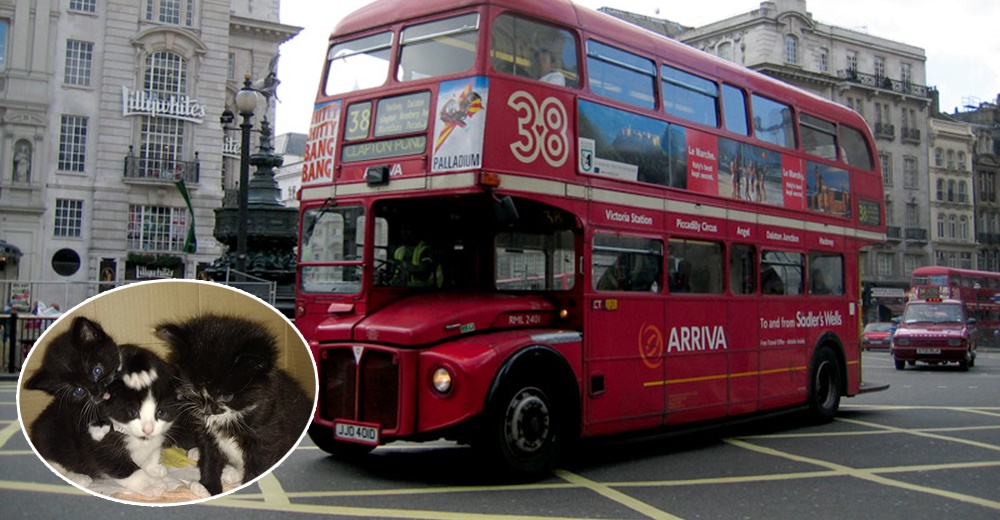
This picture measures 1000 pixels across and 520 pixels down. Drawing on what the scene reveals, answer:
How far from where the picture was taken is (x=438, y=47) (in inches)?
333

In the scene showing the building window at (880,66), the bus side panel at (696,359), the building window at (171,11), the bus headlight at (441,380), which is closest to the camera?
the bus headlight at (441,380)

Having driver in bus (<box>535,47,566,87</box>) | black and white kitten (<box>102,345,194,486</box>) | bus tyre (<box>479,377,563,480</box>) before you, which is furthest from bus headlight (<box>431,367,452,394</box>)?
black and white kitten (<box>102,345,194,486</box>)

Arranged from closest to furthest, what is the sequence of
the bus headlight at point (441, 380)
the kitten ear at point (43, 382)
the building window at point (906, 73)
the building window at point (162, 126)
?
the kitten ear at point (43, 382), the bus headlight at point (441, 380), the building window at point (162, 126), the building window at point (906, 73)

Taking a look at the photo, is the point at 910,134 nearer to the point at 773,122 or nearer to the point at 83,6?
the point at 83,6

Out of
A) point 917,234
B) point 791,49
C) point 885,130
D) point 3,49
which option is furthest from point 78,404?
point 917,234

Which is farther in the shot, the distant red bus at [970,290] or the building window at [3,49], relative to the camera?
the distant red bus at [970,290]

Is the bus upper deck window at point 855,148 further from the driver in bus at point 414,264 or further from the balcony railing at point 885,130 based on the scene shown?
the balcony railing at point 885,130

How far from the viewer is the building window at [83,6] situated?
3991 cm

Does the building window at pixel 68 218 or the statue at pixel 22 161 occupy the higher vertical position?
the statue at pixel 22 161

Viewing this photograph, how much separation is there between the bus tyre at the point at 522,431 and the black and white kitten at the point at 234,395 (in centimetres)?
449

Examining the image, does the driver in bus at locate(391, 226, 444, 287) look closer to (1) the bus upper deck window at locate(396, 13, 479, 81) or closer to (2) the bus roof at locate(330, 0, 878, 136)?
(1) the bus upper deck window at locate(396, 13, 479, 81)

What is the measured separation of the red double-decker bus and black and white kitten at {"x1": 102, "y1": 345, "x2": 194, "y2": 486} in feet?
15.0

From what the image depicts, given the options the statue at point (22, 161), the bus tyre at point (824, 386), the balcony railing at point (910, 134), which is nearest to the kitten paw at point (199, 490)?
the bus tyre at point (824, 386)

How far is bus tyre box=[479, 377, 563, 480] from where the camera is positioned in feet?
25.1
